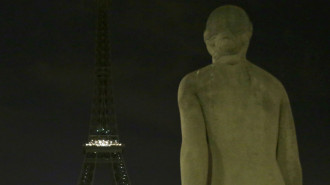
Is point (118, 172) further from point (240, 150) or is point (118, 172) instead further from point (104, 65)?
point (240, 150)

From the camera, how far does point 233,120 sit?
570 centimetres

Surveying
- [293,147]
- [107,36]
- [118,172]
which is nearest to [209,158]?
[293,147]

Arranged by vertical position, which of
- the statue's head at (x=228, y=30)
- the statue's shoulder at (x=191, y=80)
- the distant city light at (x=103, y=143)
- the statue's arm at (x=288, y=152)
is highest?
the distant city light at (x=103, y=143)

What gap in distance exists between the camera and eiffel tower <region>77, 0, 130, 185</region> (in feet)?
205

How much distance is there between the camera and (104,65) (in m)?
66.3

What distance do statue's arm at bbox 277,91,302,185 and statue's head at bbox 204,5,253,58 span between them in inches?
30.3

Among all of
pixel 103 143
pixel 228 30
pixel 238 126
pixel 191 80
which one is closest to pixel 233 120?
pixel 238 126

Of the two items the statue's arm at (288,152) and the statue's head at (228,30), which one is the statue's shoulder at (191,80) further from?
the statue's arm at (288,152)

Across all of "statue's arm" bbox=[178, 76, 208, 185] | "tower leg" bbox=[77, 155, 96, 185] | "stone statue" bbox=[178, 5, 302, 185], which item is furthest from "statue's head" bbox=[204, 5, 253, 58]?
"tower leg" bbox=[77, 155, 96, 185]

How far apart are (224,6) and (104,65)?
60.7m

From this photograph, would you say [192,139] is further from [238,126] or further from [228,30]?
[228,30]

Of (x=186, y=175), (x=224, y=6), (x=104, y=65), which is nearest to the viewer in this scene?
(x=186, y=175)

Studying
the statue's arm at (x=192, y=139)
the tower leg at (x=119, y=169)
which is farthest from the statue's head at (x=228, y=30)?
the tower leg at (x=119, y=169)

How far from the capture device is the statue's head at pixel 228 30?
5.96 metres
